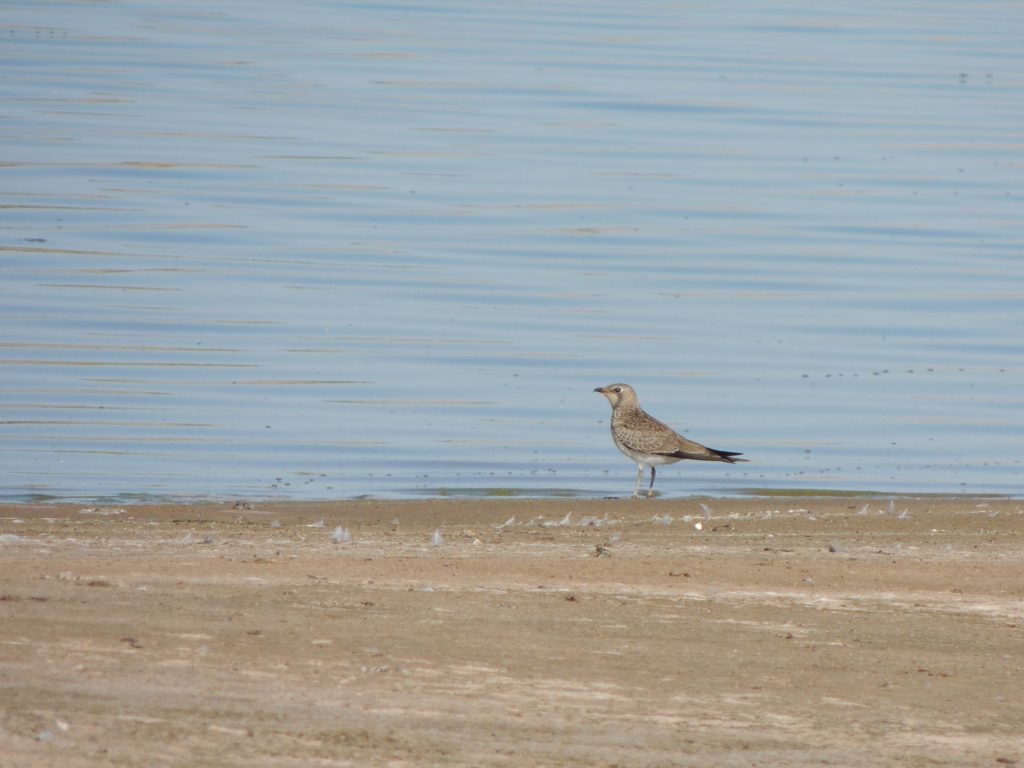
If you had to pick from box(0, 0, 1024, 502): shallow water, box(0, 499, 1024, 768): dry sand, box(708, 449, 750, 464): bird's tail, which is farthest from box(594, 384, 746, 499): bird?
box(0, 499, 1024, 768): dry sand

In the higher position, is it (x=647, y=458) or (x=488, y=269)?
(x=488, y=269)

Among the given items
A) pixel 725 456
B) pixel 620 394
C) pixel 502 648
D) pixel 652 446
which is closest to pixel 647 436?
pixel 652 446

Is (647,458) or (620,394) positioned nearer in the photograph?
(647,458)

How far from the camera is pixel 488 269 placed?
74.4ft

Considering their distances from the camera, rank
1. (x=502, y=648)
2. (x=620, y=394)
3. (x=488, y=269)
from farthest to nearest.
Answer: (x=488, y=269) → (x=620, y=394) → (x=502, y=648)

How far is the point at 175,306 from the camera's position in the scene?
2016cm

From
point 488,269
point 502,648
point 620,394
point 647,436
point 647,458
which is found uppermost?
point 488,269

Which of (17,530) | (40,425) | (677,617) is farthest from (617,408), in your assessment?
(677,617)

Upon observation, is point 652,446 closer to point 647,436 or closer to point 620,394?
point 647,436

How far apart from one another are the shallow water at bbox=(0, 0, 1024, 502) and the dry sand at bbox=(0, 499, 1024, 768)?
422cm

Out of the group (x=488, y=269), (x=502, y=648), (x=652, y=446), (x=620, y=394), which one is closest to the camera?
(x=502, y=648)

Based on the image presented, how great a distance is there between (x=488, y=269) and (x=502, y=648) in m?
15.7

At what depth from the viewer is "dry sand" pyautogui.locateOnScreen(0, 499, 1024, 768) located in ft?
20.0

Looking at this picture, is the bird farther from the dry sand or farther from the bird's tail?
the dry sand
